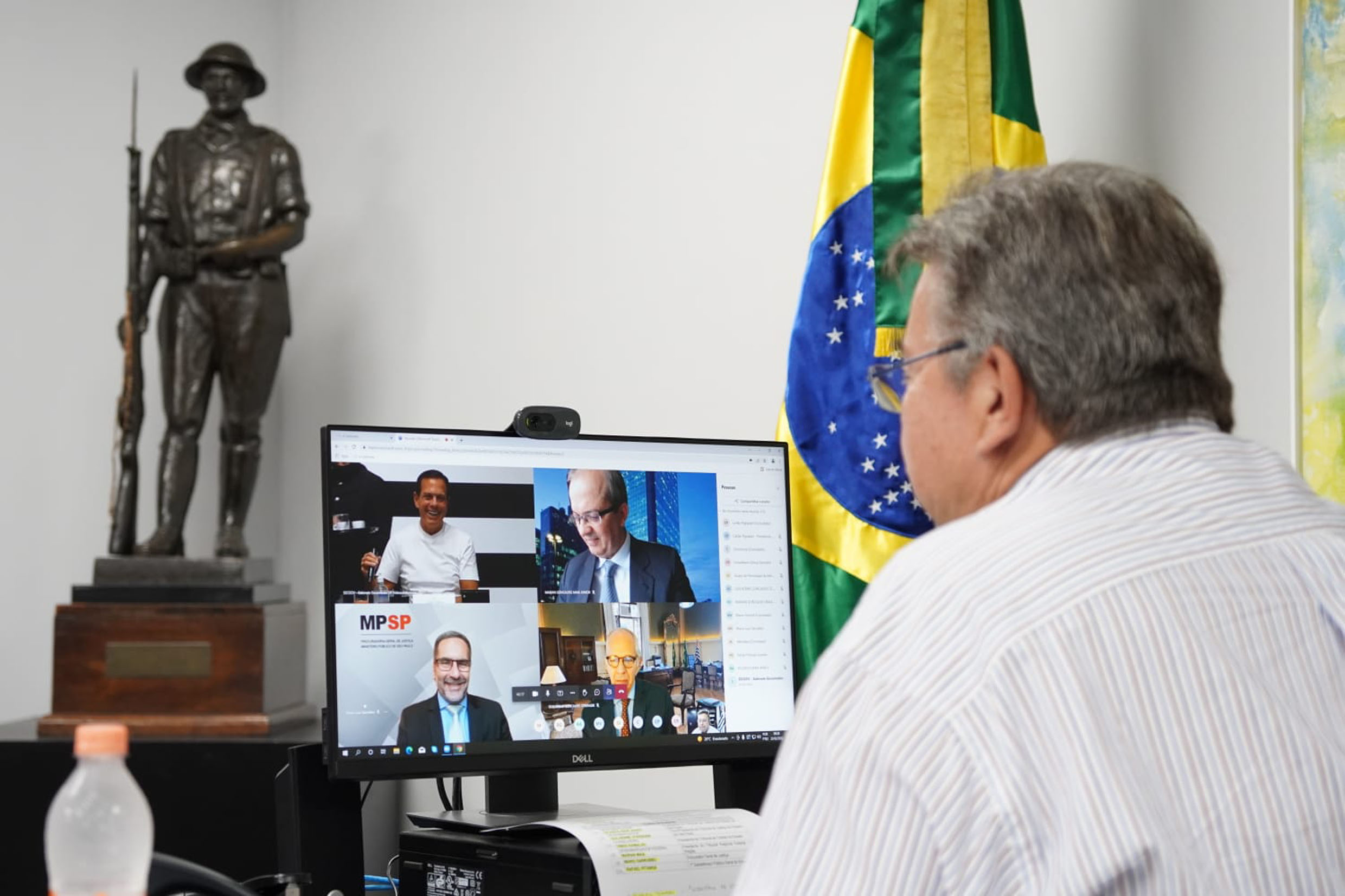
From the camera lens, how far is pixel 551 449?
54.1 inches

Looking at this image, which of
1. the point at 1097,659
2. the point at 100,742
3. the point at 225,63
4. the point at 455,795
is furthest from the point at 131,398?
the point at 1097,659

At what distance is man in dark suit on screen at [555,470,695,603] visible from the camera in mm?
1362

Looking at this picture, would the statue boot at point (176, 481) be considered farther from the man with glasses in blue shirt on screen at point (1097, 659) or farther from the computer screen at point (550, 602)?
the man with glasses in blue shirt on screen at point (1097, 659)

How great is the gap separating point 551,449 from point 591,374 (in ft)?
3.66

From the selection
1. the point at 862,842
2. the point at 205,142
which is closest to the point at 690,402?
the point at 205,142

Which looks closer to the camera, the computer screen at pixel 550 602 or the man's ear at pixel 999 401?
the man's ear at pixel 999 401

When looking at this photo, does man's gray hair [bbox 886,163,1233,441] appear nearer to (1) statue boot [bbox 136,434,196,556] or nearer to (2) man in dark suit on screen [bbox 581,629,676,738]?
(2) man in dark suit on screen [bbox 581,629,676,738]

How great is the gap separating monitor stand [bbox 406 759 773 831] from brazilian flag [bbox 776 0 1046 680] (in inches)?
9.2

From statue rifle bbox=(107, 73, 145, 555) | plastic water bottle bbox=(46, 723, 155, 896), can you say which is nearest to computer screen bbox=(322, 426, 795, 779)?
plastic water bottle bbox=(46, 723, 155, 896)

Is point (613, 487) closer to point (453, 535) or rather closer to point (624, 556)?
point (624, 556)

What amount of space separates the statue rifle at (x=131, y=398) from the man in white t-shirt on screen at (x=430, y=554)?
1.37 meters

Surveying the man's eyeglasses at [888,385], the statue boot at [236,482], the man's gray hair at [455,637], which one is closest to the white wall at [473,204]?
the statue boot at [236,482]

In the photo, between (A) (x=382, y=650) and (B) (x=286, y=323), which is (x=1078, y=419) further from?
(B) (x=286, y=323)

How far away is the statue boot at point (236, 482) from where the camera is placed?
2607 millimetres
